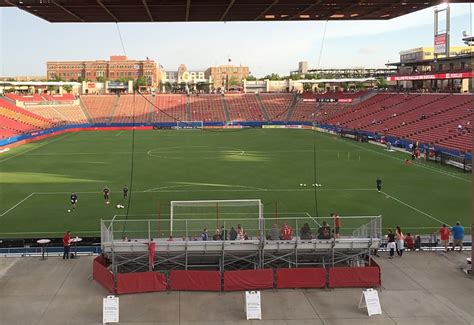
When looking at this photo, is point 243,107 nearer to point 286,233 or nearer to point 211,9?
point 286,233

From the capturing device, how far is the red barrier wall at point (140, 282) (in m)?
17.0

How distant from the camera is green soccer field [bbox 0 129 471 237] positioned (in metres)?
29.5

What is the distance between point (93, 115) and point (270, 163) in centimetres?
7319

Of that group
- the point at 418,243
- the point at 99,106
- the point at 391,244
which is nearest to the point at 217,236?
the point at 391,244

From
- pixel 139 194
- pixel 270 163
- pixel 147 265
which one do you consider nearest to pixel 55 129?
pixel 270 163

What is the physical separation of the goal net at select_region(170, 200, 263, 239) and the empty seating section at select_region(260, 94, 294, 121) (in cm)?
9295

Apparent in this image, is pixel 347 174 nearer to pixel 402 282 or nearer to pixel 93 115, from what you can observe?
pixel 402 282

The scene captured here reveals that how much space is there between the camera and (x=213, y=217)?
20.4 m

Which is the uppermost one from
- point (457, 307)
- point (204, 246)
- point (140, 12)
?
point (140, 12)

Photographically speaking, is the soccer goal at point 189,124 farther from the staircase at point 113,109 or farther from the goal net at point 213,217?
the goal net at point 213,217

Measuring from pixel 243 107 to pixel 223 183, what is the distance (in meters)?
85.7

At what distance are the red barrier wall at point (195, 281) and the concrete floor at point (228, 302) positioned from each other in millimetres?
305

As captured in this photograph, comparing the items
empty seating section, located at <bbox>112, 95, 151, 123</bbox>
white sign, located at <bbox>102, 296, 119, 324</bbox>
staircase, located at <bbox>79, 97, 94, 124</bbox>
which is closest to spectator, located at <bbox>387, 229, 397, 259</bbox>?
white sign, located at <bbox>102, 296, 119, 324</bbox>

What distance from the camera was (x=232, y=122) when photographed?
4309 inches
